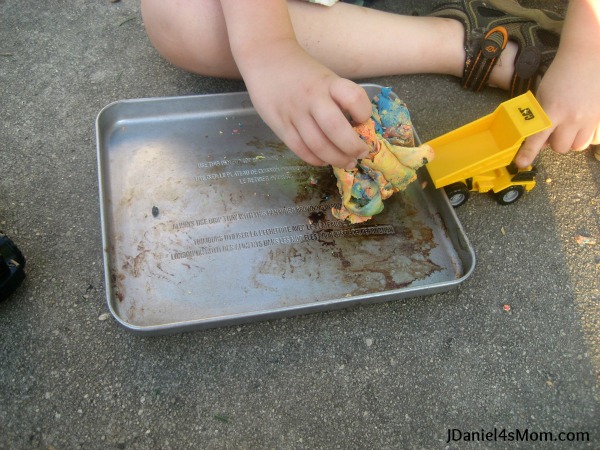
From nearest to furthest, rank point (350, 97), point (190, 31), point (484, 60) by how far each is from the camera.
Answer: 1. point (350, 97)
2. point (190, 31)
3. point (484, 60)

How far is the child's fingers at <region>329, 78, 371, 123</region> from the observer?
0.50 meters

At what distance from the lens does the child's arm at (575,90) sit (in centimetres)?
70

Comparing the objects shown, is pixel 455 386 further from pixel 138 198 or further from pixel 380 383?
pixel 138 198

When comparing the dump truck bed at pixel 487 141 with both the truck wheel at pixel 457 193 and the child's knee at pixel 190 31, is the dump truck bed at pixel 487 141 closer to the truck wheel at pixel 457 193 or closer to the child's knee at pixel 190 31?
the truck wheel at pixel 457 193

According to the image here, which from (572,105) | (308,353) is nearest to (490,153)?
(572,105)

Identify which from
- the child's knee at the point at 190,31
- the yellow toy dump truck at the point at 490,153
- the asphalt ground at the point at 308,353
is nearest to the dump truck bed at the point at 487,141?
the yellow toy dump truck at the point at 490,153

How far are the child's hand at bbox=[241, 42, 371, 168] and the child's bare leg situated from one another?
20 cm

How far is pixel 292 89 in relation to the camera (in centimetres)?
54

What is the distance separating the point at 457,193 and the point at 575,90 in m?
0.23

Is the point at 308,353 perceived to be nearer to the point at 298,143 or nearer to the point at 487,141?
the point at 298,143

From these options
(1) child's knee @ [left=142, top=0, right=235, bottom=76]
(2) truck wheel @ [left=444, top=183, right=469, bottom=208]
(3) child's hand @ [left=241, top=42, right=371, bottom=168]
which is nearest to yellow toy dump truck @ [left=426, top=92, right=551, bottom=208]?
(2) truck wheel @ [left=444, top=183, right=469, bottom=208]

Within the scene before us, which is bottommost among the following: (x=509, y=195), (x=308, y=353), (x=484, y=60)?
(x=308, y=353)

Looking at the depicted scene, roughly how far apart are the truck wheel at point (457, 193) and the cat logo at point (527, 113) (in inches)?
4.8

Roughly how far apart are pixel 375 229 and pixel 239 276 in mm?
204
